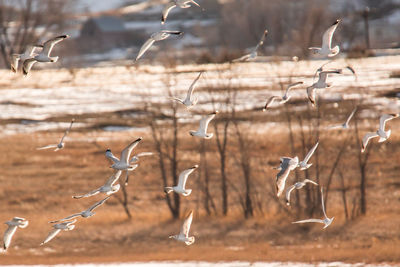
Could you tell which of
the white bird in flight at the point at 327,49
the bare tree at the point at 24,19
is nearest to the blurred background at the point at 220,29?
the bare tree at the point at 24,19

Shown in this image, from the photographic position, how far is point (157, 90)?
43.2m

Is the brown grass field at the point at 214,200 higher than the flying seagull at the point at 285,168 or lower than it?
lower

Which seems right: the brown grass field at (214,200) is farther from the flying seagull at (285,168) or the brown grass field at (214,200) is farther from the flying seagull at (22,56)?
the flying seagull at (22,56)

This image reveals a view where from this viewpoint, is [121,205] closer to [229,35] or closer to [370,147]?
[370,147]

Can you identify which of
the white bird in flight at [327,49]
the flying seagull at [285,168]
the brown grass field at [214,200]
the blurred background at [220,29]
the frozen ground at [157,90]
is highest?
the white bird in flight at [327,49]

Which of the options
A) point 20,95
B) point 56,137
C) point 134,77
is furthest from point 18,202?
point 134,77

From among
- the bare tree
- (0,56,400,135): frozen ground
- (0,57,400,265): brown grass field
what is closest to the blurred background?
the bare tree

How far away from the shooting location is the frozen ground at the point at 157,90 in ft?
115

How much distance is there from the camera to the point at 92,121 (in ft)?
120

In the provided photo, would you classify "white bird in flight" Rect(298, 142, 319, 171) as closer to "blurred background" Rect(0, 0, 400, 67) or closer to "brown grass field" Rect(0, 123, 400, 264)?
"brown grass field" Rect(0, 123, 400, 264)

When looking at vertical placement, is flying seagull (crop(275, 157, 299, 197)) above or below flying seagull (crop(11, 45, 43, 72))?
below

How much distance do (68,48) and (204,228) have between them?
7012 cm

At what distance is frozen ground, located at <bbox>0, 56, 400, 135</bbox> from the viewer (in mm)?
35125

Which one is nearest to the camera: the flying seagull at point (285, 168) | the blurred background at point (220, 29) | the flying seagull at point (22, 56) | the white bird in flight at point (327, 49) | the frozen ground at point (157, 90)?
the flying seagull at point (285, 168)
